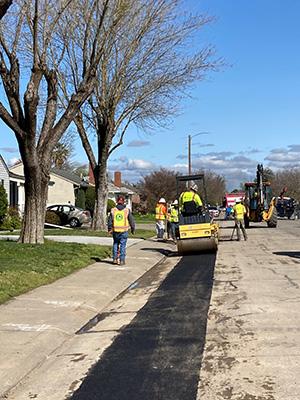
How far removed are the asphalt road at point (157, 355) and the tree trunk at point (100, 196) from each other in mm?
18420

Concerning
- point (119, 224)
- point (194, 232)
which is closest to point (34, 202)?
point (119, 224)

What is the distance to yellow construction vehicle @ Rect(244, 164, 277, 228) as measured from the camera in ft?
111

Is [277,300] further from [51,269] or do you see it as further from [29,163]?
[29,163]

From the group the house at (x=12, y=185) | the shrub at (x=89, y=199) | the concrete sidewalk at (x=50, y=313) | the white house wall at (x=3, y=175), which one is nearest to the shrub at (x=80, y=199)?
the shrub at (x=89, y=199)

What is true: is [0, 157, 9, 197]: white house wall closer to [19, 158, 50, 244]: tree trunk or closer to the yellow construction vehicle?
the yellow construction vehicle

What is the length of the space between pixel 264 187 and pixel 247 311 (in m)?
26.9

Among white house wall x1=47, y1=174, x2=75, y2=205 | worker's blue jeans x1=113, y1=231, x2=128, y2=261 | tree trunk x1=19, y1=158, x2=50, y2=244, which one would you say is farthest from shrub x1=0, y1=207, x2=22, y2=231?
white house wall x1=47, y1=174, x2=75, y2=205

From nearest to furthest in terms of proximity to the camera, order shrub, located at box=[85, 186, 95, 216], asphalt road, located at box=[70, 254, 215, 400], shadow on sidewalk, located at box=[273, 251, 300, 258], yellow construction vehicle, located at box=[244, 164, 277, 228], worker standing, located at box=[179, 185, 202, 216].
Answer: asphalt road, located at box=[70, 254, 215, 400]
shadow on sidewalk, located at box=[273, 251, 300, 258]
worker standing, located at box=[179, 185, 202, 216]
yellow construction vehicle, located at box=[244, 164, 277, 228]
shrub, located at box=[85, 186, 95, 216]

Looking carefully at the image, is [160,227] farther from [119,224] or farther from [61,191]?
[61,191]

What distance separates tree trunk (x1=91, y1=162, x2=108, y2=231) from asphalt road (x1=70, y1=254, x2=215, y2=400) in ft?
60.4

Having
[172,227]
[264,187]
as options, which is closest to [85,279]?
[172,227]

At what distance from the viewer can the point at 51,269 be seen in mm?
13258

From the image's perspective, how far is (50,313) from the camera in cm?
888

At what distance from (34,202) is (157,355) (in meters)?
12.5
